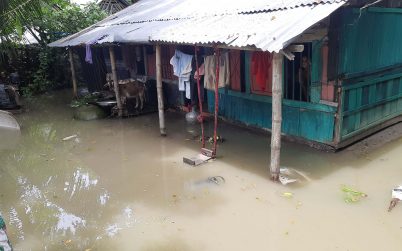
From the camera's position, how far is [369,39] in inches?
289

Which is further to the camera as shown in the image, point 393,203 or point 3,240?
point 393,203

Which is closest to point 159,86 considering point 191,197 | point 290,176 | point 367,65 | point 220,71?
point 220,71

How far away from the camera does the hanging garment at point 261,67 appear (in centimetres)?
→ 809

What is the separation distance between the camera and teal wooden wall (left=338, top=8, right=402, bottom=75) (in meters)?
6.78

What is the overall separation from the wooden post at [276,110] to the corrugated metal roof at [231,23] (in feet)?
1.58

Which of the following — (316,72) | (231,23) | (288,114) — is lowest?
(288,114)

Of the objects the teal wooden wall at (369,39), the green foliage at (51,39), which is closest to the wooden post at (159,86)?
the teal wooden wall at (369,39)

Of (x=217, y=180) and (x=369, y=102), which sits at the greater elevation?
(x=369, y=102)

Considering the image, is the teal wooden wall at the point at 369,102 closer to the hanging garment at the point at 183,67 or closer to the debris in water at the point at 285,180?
the debris in water at the point at 285,180

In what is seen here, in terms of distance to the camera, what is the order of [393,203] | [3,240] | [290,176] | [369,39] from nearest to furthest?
[3,240]
[393,203]
[290,176]
[369,39]

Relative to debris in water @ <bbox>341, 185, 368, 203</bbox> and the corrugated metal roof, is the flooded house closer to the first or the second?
the corrugated metal roof

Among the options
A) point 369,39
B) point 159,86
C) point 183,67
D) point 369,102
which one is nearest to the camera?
point 369,39

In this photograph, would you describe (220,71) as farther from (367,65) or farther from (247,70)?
(367,65)

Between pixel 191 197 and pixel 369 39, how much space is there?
4.98m
